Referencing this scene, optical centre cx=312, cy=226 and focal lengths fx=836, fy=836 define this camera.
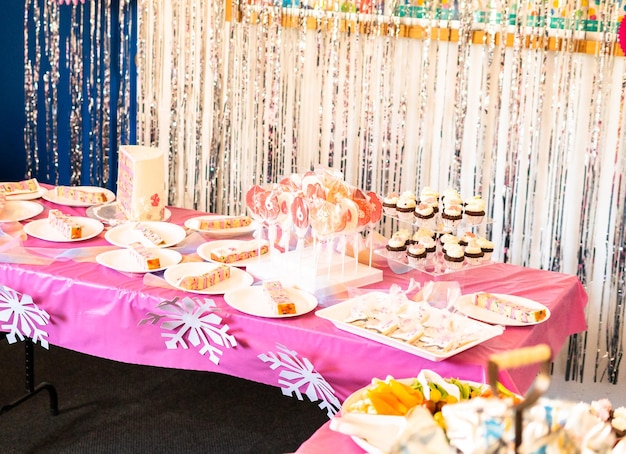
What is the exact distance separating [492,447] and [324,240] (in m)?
1.30

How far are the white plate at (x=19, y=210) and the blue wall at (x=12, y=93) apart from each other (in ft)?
3.52

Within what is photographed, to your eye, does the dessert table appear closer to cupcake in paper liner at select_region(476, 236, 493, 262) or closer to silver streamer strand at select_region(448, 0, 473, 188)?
cupcake in paper liner at select_region(476, 236, 493, 262)

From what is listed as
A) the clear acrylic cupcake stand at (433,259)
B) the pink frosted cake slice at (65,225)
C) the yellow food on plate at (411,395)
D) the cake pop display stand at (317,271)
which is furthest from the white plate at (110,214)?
the yellow food on plate at (411,395)

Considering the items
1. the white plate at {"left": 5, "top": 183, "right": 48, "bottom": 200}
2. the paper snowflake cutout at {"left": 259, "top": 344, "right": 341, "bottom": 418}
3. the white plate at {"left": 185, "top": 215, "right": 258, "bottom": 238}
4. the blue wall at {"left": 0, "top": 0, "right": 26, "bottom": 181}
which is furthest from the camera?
the blue wall at {"left": 0, "top": 0, "right": 26, "bottom": 181}

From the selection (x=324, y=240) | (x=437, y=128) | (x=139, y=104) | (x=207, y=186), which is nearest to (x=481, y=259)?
(x=324, y=240)

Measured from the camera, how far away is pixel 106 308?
213 centimetres

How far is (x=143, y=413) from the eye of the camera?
9.61 feet

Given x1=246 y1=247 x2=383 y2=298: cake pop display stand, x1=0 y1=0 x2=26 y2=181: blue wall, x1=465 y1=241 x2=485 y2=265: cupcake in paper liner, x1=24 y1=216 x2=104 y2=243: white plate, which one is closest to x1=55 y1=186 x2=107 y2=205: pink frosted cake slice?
x1=24 y1=216 x2=104 y2=243: white plate

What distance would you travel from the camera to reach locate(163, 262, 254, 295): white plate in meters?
2.16

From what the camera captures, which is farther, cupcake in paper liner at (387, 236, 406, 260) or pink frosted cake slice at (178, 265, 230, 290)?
cupcake in paper liner at (387, 236, 406, 260)

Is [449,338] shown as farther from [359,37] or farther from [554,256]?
[359,37]

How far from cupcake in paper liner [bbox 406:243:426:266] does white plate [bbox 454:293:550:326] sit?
A: 0.48 ft

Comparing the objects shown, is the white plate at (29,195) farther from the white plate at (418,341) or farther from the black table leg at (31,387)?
the white plate at (418,341)

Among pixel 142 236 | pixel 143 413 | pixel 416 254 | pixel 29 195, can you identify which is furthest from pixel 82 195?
pixel 416 254
